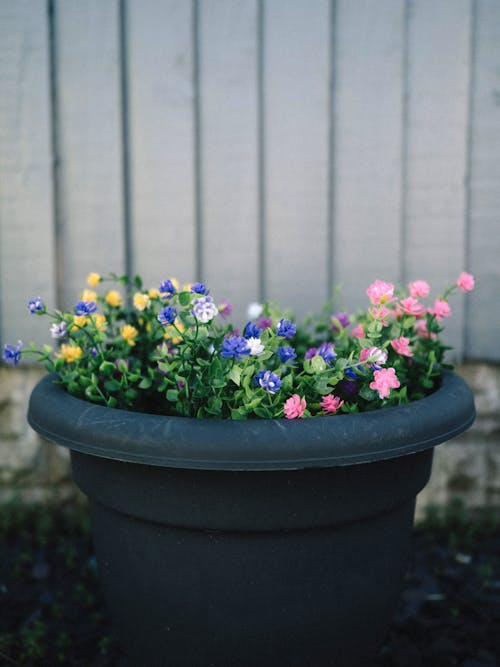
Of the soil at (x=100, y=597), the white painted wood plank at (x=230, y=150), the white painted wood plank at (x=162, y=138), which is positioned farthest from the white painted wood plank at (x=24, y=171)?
the soil at (x=100, y=597)

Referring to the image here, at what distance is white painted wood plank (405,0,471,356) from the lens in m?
1.85

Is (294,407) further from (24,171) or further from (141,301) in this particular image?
(24,171)

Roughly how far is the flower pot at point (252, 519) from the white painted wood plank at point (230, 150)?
0.82 meters

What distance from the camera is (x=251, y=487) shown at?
103cm

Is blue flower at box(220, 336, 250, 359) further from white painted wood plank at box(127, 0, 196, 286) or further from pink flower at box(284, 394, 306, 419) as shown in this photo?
white painted wood plank at box(127, 0, 196, 286)

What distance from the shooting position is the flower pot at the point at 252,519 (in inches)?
39.6

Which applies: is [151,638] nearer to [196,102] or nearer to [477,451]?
[477,451]

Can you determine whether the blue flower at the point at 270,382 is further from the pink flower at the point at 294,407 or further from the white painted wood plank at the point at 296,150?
the white painted wood plank at the point at 296,150

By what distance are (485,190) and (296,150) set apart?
0.55 meters

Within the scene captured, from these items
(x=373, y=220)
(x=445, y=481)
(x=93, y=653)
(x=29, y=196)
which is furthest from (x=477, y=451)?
(x=29, y=196)

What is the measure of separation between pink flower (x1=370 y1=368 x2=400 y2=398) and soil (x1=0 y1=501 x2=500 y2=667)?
0.75 metres

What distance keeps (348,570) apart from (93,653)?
75cm

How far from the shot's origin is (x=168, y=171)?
6.18 feet

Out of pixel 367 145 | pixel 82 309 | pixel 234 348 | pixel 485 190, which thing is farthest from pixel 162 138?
pixel 234 348
